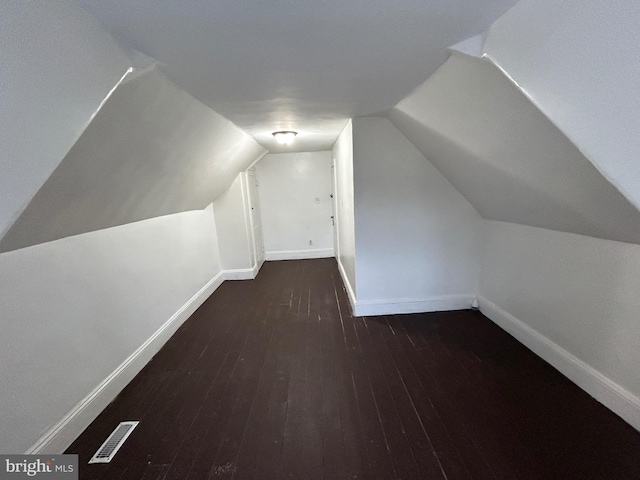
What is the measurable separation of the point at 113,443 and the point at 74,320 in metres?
0.78

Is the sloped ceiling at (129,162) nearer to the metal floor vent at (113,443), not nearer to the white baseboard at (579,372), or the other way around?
the metal floor vent at (113,443)

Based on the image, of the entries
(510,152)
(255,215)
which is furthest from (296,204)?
(510,152)

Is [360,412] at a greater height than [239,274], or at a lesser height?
lesser

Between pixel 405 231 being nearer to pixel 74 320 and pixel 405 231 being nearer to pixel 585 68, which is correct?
pixel 585 68

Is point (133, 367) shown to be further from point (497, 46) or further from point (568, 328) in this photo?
point (568, 328)

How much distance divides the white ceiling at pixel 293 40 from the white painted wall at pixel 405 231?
3.02 feet

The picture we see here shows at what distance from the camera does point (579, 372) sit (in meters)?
1.91

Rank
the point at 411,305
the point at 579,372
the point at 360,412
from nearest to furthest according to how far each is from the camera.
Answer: the point at 360,412 < the point at 579,372 < the point at 411,305

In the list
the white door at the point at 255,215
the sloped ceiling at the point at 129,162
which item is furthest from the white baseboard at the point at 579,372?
the white door at the point at 255,215

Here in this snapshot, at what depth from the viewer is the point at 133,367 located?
2234 millimetres

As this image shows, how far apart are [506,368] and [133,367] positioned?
291cm

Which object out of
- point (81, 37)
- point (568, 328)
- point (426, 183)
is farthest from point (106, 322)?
point (568, 328)

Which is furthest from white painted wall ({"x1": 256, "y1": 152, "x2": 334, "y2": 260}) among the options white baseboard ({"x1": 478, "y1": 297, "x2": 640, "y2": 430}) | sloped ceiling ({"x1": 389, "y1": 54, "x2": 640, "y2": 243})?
white baseboard ({"x1": 478, "y1": 297, "x2": 640, "y2": 430})

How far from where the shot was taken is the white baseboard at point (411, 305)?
303 cm
